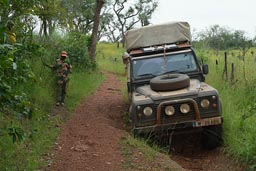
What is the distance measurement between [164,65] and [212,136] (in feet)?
6.32

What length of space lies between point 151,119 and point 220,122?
1.22 m

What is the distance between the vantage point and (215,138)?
24.0 feet

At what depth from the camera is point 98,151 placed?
251 inches

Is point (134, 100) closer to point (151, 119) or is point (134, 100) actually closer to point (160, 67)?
point (151, 119)

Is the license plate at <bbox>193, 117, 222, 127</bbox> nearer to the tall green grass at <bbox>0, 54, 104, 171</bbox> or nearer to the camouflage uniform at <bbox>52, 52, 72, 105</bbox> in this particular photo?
the tall green grass at <bbox>0, 54, 104, 171</bbox>

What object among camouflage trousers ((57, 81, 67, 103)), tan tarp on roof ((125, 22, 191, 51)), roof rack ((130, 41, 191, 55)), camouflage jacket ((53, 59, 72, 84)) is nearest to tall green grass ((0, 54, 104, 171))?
camouflage trousers ((57, 81, 67, 103))

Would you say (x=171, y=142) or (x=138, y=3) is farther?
(x=138, y=3)

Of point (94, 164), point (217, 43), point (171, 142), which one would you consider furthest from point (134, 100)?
point (217, 43)

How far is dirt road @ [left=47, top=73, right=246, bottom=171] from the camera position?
5.79 m

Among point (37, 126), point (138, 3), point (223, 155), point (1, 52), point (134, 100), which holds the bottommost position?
point (223, 155)

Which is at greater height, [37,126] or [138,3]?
[138,3]

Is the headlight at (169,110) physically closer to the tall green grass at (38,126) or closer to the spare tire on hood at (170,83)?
the spare tire on hood at (170,83)

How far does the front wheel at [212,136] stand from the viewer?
721 cm

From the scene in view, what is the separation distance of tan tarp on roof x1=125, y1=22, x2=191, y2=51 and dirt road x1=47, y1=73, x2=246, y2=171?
1.90m
